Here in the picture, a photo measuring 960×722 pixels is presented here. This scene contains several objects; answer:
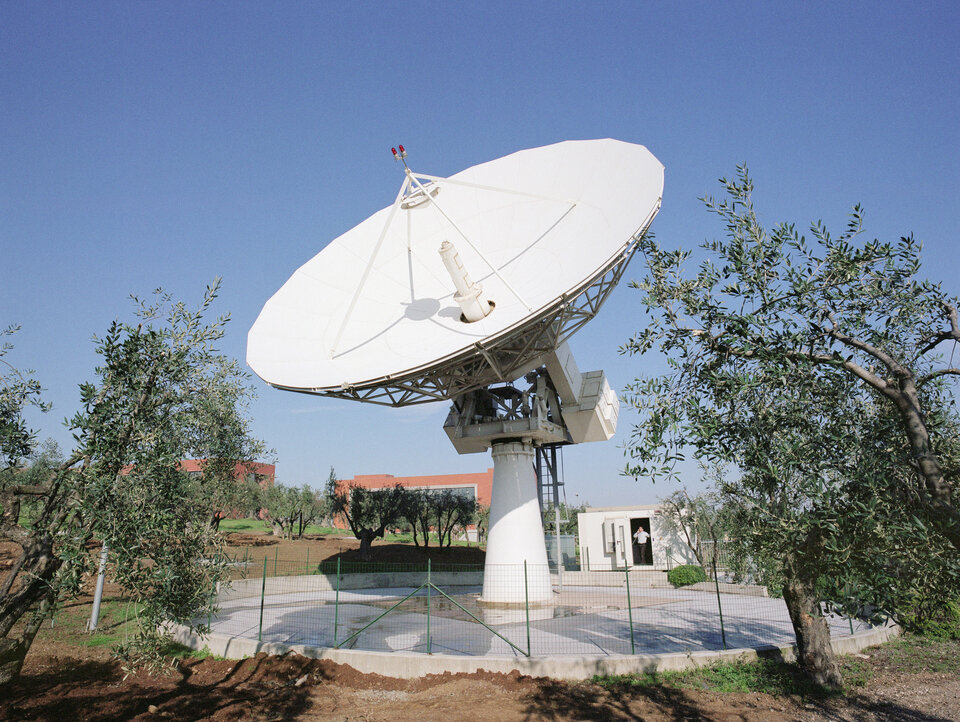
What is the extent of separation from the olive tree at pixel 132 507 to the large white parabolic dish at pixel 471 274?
16.1 feet

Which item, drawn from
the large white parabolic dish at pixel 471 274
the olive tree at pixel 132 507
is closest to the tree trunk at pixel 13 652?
the olive tree at pixel 132 507

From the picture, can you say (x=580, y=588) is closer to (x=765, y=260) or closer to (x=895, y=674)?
(x=895, y=674)

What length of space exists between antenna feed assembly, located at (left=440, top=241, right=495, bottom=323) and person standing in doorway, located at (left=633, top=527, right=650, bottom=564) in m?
23.9

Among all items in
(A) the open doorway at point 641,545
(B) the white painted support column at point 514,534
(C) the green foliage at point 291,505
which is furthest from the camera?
(C) the green foliage at point 291,505

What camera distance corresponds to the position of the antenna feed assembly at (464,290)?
14922 mm

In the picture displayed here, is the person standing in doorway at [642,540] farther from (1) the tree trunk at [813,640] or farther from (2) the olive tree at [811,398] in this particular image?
(2) the olive tree at [811,398]

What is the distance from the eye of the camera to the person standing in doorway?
3538 cm

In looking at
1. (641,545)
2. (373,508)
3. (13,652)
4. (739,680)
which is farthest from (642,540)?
(13,652)

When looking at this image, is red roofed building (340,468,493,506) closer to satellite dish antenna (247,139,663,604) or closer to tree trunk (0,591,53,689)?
satellite dish antenna (247,139,663,604)

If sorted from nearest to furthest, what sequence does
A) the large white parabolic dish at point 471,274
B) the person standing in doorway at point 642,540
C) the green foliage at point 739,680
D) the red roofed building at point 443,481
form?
the green foliage at point 739,680 < the large white parabolic dish at point 471,274 < the person standing in doorway at point 642,540 < the red roofed building at point 443,481

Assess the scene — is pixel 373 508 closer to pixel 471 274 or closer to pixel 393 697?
pixel 471 274

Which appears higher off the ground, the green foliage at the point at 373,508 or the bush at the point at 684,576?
the green foliage at the point at 373,508

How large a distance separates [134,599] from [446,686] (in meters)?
5.62

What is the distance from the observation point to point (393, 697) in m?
11.3
